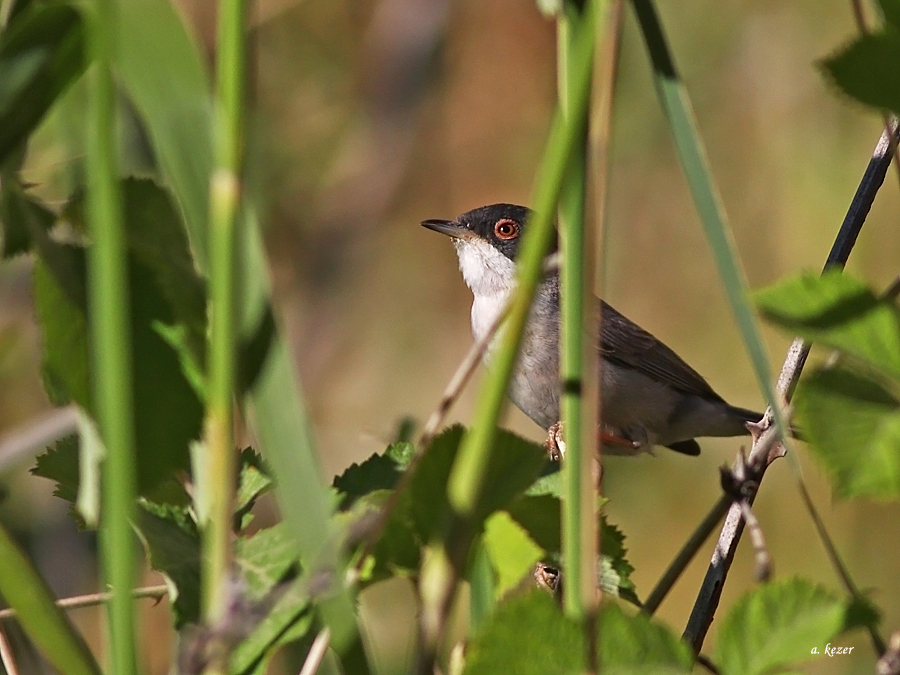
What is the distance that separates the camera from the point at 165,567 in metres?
1.26

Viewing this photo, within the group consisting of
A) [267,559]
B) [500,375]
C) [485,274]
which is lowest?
[267,559]

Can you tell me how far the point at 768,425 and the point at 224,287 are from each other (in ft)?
4.59

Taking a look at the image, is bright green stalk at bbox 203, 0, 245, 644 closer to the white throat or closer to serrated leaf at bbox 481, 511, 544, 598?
serrated leaf at bbox 481, 511, 544, 598

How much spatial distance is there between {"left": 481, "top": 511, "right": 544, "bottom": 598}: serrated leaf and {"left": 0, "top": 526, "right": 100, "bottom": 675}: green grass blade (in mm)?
475

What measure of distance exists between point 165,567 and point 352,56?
5.64 meters

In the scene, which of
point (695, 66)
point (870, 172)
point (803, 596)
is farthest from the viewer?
point (695, 66)

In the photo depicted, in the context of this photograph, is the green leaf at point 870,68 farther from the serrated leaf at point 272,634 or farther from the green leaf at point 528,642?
the serrated leaf at point 272,634

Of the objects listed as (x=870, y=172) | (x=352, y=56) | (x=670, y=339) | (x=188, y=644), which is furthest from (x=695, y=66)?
(x=188, y=644)

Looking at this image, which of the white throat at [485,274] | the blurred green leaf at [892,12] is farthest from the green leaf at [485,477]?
the white throat at [485,274]

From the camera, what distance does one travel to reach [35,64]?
1.17 m

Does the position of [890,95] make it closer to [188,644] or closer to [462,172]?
[188,644]

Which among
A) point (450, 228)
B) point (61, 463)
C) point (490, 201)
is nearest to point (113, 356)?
point (61, 463)

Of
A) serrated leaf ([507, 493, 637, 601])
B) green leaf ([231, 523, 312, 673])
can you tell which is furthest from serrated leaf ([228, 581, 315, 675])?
serrated leaf ([507, 493, 637, 601])

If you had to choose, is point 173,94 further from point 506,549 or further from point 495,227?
point 495,227
